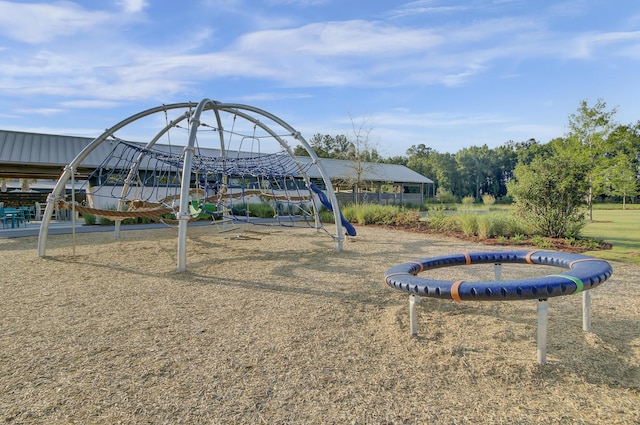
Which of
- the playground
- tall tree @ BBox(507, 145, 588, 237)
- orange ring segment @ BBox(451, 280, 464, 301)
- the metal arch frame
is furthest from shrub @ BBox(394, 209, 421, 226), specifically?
orange ring segment @ BBox(451, 280, 464, 301)

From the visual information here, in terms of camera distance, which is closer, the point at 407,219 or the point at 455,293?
the point at 455,293

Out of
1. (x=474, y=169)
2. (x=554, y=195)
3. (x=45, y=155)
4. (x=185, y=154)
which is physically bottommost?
(x=554, y=195)

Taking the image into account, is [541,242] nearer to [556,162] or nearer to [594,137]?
[556,162]

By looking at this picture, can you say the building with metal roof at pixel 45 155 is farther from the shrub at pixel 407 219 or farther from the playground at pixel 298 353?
the playground at pixel 298 353

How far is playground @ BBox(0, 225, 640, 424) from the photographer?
2514 mm

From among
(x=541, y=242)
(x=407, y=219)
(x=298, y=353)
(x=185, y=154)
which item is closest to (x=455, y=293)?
(x=298, y=353)

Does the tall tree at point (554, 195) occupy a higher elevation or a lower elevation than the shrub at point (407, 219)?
higher

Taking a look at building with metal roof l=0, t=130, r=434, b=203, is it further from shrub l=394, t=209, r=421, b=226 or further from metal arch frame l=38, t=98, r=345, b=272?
metal arch frame l=38, t=98, r=345, b=272

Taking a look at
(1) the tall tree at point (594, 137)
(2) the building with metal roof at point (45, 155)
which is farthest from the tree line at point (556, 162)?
(2) the building with metal roof at point (45, 155)

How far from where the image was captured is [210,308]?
4.70 m

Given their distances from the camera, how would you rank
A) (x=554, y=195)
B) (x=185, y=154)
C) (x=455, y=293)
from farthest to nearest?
(x=554, y=195) < (x=185, y=154) < (x=455, y=293)

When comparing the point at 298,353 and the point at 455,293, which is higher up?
the point at 455,293

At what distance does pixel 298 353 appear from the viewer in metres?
3.38

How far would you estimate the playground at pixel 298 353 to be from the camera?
2.51 metres
